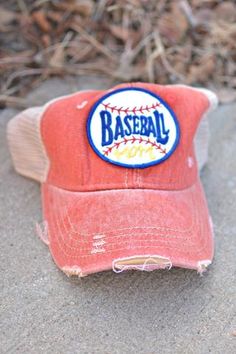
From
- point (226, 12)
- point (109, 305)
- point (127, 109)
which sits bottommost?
point (109, 305)

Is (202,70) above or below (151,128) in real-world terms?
below

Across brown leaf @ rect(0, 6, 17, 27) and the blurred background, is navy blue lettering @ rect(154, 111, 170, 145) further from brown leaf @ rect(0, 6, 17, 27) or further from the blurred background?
brown leaf @ rect(0, 6, 17, 27)

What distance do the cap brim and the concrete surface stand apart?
0.18 ft

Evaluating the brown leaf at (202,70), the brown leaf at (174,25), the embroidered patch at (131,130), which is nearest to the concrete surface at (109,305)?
the embroidered patch at (131,130)

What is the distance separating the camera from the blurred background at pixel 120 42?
1.54 metres

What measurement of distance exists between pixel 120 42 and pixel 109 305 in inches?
31.7

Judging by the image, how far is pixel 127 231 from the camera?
102cm

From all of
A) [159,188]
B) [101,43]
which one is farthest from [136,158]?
[101,43]

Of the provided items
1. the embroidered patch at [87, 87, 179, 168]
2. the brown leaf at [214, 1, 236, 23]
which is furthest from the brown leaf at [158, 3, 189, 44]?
the embroidered patch at [87, 87, 179, 168]

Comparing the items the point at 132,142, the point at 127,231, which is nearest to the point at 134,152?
the point at 132,142

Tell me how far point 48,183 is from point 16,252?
15 centimetres

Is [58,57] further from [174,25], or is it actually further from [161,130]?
[161,130]

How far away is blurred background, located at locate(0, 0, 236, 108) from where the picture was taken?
1.54 meters

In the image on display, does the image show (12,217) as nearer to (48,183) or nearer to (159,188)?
(48,183)
